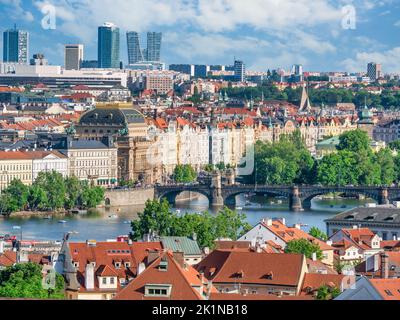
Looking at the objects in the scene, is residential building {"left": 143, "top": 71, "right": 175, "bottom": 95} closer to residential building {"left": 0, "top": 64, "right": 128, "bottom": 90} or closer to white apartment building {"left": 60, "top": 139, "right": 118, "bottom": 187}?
residential building {"left": 0, "top": 64, "right": 128, "bottom": 90}

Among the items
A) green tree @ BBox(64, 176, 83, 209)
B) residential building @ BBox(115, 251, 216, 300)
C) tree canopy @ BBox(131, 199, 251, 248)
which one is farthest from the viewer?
green tree @ BBox(64, 176, 83, 209)

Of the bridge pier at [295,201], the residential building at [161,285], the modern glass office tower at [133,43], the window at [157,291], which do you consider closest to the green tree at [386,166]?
the bridge pier at [295,201]

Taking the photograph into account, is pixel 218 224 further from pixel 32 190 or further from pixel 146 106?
pixel 146 106

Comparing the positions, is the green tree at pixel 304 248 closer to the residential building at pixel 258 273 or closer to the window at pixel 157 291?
the residential building at pixel 258 273

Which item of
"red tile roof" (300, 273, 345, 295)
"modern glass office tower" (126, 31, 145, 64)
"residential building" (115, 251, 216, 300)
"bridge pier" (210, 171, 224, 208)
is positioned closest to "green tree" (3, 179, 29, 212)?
"bridge pier" (210, 171, 224, 208)

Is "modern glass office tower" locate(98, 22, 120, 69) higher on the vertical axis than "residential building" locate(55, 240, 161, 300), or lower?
higher

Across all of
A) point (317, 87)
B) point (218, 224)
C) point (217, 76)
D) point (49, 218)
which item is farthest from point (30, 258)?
point (217, 76)
